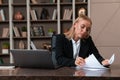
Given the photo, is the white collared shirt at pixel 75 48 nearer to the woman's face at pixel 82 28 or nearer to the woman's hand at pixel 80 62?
the woman's face at pixel 82 28

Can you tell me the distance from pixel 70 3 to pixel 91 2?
42 centimetres

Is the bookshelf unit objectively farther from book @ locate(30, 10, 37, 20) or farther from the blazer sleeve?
the blazer sleeve

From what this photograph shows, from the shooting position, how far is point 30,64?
200 cm

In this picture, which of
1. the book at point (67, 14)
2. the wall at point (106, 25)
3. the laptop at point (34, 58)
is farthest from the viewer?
the book at point (67, 14)

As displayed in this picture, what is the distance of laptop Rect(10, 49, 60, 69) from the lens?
6.27 ft

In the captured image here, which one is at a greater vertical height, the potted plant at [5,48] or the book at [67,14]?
the book at [67,14]

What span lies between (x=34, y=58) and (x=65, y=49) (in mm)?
854

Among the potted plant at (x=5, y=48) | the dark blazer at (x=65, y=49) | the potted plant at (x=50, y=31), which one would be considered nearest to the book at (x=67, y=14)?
the potted plant at (x=50, y=31)

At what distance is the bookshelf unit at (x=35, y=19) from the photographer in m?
5.49

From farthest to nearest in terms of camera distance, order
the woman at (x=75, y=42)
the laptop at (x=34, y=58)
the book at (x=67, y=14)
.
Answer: the book at (x=67, y=14)
the woman at (x=75, y=42)
the laptop at (x=34, y=58)

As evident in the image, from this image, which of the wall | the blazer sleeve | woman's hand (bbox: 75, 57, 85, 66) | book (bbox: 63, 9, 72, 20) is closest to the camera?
woman's hand (bbox: 75, 57, 85, 66)

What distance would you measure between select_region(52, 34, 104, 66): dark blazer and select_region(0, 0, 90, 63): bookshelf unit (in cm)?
250

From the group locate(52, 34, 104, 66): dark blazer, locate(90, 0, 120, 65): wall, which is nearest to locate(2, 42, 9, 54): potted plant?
locate(90, 0, 120, 65): wall

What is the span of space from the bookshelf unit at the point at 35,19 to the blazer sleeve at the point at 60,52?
2675 millimetres
